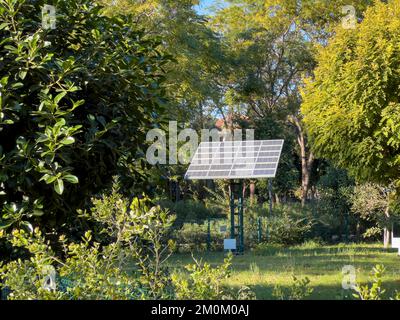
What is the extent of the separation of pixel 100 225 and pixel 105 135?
638 millimetres

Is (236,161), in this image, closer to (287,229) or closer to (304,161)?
(287,229)

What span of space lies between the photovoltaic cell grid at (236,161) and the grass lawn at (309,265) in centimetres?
225

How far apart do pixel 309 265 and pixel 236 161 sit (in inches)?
203

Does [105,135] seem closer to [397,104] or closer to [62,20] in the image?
[62,20]

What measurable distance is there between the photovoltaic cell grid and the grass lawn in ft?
7.37

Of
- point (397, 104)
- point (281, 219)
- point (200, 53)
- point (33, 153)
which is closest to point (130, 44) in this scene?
point (33, 153)

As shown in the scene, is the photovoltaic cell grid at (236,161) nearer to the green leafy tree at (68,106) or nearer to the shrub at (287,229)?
the shrub at (287,229)

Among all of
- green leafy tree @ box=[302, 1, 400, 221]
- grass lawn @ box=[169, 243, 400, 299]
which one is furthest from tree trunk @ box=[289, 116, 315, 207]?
green leafy tree @ box=[302, 1, 400, 221]

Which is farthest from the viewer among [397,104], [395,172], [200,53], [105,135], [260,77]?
[260,77]

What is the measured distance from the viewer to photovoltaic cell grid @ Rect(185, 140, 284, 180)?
17.2m

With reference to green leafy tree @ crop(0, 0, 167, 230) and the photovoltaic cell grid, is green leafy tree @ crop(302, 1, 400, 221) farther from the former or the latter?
green leafy tree @ crop(0, 0, 167, 230)

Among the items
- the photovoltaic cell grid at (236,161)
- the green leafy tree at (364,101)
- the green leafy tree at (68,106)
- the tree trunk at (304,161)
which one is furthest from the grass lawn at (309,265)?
the tree trunk at (304,161)

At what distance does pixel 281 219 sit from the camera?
19734mm
